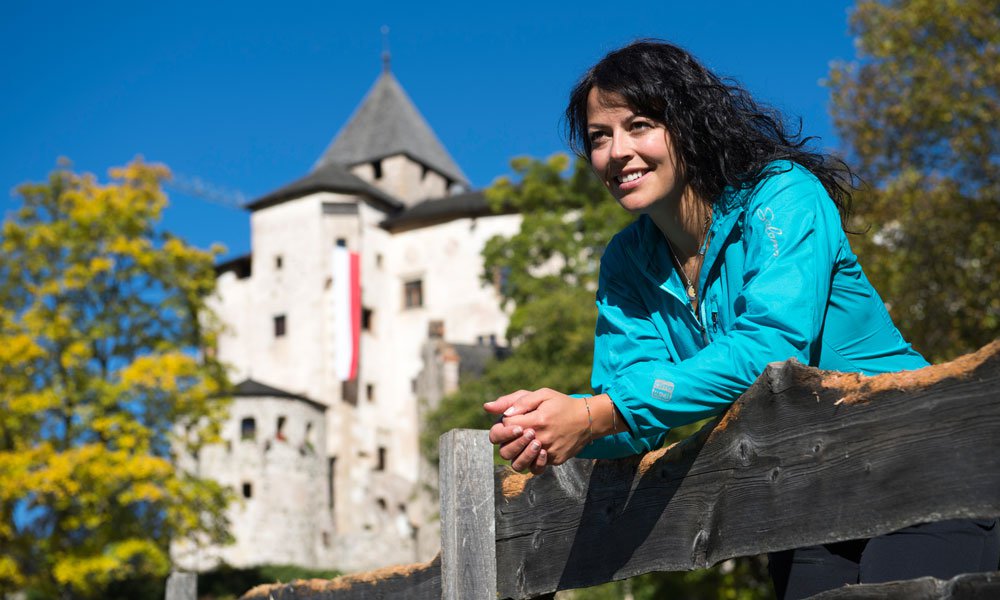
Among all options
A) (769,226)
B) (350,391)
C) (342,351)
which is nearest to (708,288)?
(769,226)

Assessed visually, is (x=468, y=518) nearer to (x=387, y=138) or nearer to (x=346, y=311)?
(x=346, y=311)

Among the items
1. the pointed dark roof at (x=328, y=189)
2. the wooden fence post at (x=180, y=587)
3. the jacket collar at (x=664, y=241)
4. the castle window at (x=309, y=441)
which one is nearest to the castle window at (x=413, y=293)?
the pointed dark roof at (x=328, y=189)

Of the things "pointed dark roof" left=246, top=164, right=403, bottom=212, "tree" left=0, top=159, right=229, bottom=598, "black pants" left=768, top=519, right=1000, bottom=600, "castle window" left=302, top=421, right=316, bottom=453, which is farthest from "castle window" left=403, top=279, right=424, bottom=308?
"black pants" left=768, top=519, right=1000, bottom=600

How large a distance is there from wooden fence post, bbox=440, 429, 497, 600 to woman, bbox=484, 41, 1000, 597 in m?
0.36

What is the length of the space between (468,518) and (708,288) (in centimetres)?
84

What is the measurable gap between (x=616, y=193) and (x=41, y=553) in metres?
22.4

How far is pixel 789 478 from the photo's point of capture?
199 centimetres

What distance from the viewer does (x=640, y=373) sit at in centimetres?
227

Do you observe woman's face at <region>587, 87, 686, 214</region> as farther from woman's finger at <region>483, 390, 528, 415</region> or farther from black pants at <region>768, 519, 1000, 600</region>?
black pants at <region>768, 519, 1000, 600</region>

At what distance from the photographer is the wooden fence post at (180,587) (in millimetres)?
4809

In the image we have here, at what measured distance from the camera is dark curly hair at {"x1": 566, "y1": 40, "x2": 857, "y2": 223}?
8.07 feet

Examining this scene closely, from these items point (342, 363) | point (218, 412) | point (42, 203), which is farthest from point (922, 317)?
point (342, 363)

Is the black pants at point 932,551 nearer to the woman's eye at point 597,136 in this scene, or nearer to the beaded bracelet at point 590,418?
the beaded bracelet at point 590,418

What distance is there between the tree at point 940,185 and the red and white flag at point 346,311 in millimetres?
35008
